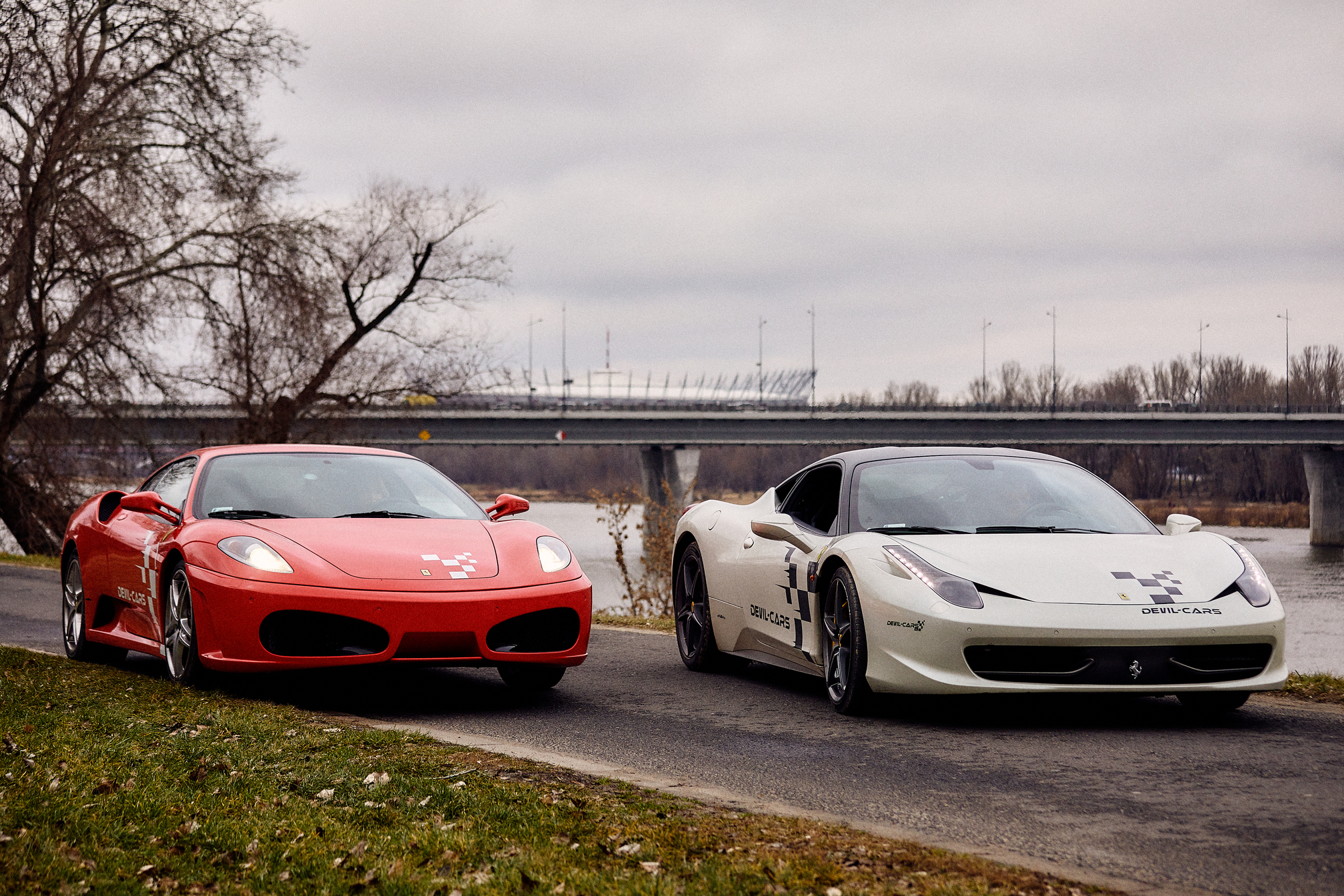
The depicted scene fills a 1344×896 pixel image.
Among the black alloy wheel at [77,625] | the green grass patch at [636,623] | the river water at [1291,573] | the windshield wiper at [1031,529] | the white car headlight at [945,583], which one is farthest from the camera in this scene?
the river water at [1291,573]

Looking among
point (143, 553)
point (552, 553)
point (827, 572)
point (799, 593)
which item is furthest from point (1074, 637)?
point (143, 553)

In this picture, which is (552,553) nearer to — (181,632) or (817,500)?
(817,500)

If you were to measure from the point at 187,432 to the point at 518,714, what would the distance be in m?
22.8

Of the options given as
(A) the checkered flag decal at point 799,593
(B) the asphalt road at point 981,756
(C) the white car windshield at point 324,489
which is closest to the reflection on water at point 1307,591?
(B) the asphalt road at point 981,756

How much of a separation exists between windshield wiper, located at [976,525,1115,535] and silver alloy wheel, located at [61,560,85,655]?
5766 mm

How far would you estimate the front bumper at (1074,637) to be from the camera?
5879mm

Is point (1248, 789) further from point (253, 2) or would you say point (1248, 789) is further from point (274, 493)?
point (253, 2)

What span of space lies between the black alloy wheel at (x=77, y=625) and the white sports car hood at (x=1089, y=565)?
17.5ft

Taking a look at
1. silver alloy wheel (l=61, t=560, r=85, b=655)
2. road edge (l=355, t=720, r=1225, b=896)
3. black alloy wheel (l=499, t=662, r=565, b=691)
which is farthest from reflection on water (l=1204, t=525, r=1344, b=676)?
silver alloy wheel (l=61, t=560, r=85, b=655)

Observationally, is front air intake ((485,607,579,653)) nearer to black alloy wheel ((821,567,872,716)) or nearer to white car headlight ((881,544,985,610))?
black alloy wheel ((821,567,872,716))

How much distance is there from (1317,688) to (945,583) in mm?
2607

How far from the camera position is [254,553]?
22.7ft

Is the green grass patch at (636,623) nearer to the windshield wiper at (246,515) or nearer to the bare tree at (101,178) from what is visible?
the windshield wiper at (246,515)

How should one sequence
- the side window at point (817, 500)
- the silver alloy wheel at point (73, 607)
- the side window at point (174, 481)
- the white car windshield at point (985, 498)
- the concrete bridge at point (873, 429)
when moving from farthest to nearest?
the concrete bridge at point (873, 429) → the silver alloy wheel at point (73, 607) → the side window at point (174, 481) → the side window at point (817, 500) → the white car windshield at point (985, 498)
